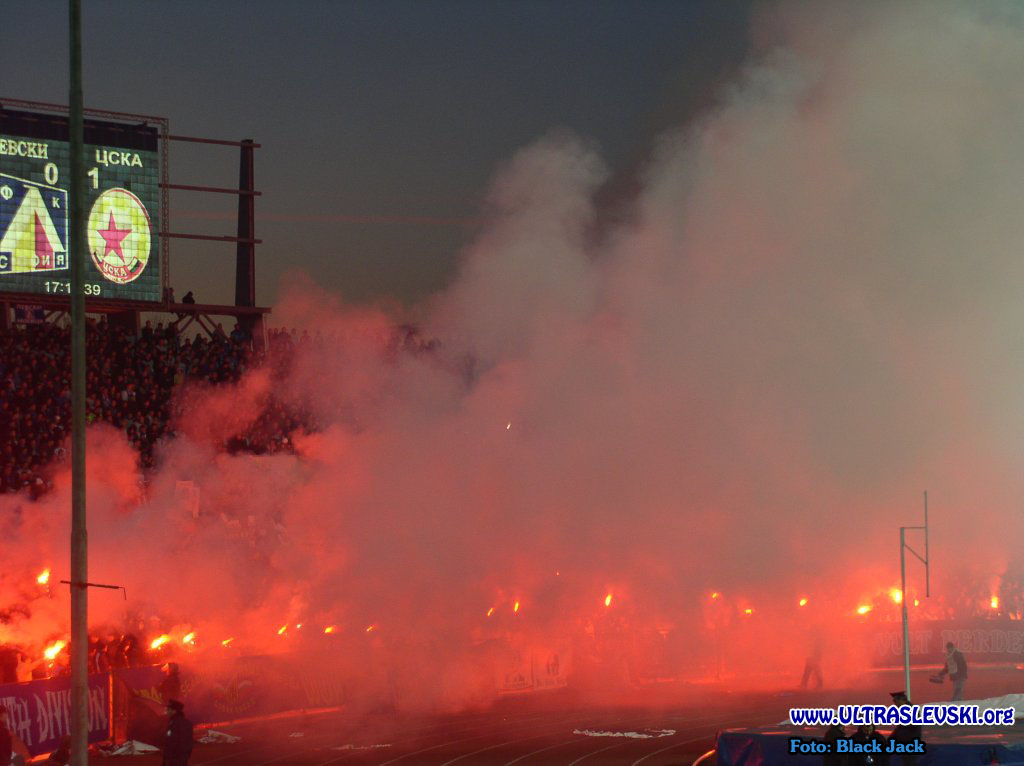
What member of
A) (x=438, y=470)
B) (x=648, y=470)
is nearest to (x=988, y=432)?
(x=648, y=470)

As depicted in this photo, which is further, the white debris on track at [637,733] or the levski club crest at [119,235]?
the levski club crest at [119,235]

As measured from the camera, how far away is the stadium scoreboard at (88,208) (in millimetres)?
30625

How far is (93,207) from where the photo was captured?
3189 cm

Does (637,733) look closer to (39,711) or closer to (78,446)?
(39,711)

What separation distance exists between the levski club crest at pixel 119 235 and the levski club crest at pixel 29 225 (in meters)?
1.04

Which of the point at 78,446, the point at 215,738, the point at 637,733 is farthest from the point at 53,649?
the point at 78,446

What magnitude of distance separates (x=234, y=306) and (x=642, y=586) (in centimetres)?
1339

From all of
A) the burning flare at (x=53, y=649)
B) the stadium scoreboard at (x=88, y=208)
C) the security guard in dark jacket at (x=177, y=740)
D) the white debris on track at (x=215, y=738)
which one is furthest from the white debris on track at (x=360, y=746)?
the stadium scoreboard at (x=88, y=208)

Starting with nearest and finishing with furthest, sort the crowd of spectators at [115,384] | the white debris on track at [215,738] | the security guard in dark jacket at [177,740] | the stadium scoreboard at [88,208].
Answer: the security guard in dark jacket at [177,740]
the white debris on track at [215,738]
the crowd of spectators at [115,384]
the stadium scoreboard at [88,208]

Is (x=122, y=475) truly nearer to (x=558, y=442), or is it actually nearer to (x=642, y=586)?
(x=558, y=442)

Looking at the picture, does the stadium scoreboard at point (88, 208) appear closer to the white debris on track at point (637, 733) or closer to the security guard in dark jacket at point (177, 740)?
the white debris on track at point (637, 733)

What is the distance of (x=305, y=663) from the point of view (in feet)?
77.9

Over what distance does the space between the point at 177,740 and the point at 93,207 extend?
63.8 feet

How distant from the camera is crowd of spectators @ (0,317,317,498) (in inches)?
1064
